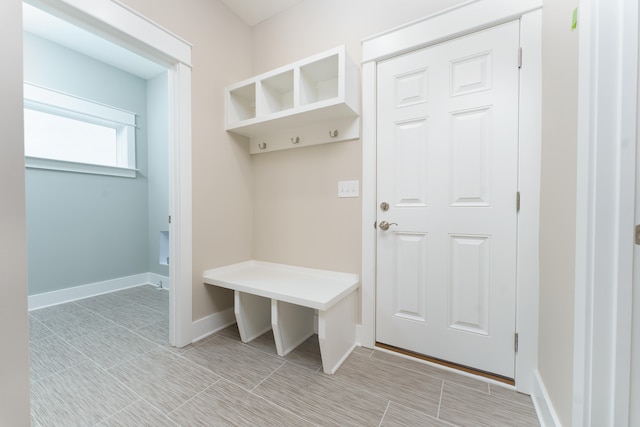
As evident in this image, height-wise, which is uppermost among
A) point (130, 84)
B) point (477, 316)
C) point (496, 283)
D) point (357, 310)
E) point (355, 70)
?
point (130, 84)

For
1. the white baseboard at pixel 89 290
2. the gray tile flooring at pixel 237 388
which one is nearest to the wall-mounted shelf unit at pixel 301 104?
the gray tile flooring at pixel 237 388

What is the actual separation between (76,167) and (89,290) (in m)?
1.38

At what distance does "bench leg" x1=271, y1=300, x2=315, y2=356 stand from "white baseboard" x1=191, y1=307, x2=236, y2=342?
0.56 metres

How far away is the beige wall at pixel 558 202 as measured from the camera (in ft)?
2.96

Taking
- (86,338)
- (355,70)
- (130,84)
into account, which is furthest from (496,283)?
(130,84)

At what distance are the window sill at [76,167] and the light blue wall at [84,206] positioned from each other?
6 cm

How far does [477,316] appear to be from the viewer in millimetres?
1407

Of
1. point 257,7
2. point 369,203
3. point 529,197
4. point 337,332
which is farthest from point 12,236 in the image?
point 257,7

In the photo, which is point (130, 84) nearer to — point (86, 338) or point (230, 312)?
point (86, 338)

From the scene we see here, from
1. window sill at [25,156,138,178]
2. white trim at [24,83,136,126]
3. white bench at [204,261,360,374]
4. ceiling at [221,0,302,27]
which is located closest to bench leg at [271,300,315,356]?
white bench at [204,261,360,374]

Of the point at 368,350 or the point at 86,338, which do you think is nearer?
the point at 368,350

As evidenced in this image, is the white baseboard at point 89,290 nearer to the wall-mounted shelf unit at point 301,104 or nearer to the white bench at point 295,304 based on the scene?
the white bench at point 295,304

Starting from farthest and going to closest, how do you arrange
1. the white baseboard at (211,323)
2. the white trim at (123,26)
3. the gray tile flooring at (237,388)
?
1. the white baseboard at (211,323)
2. the white trim at (123,26)
3. the gray tile flooring at (237,388)

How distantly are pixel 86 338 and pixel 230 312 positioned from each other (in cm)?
103
